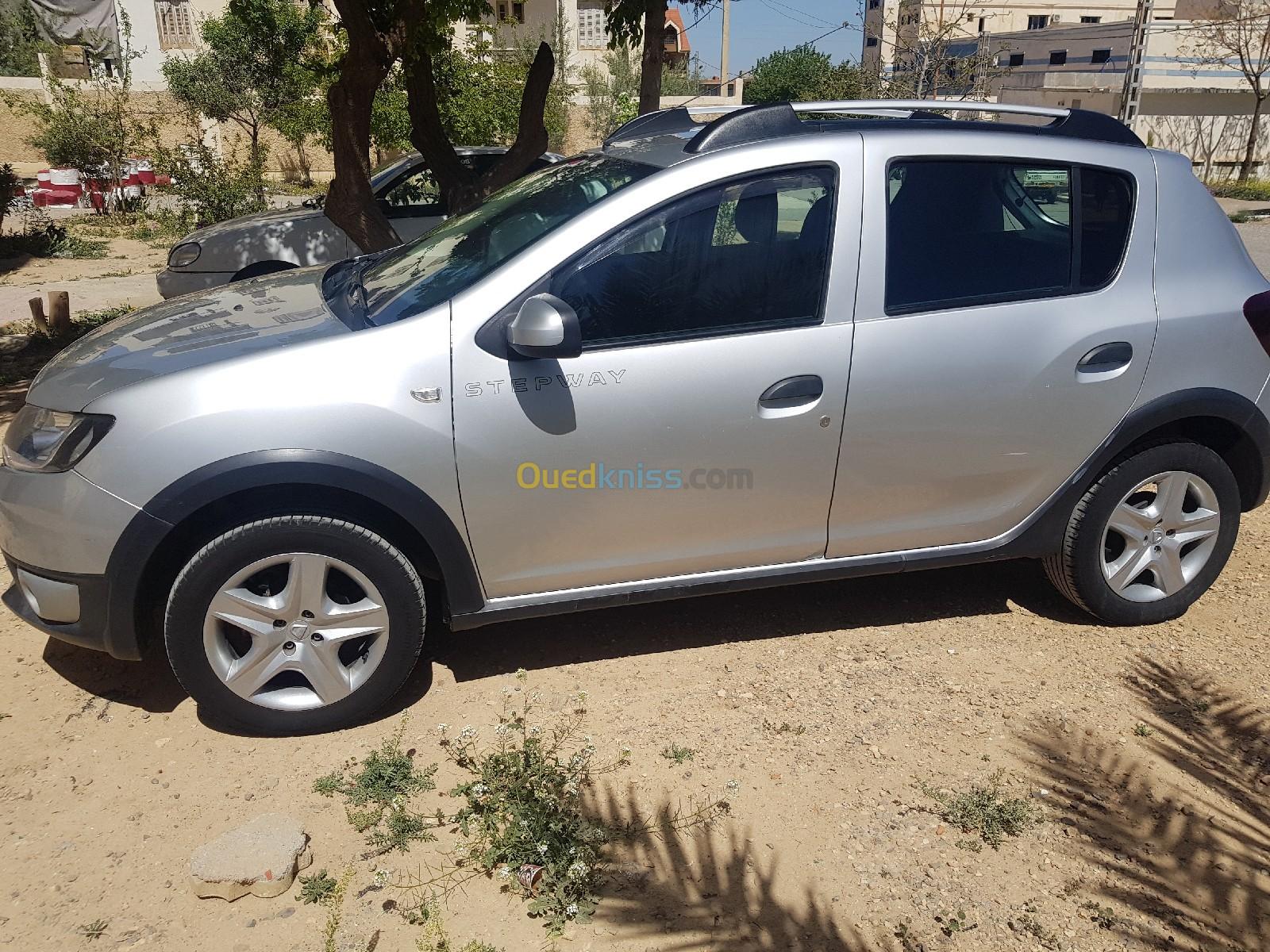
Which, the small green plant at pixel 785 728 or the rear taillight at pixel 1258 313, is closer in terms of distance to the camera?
the small green plant at pixel 785 728

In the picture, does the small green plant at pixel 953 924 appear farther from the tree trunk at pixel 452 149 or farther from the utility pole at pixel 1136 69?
the utility pole at pixel 1136 69

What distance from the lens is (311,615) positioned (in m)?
3.18

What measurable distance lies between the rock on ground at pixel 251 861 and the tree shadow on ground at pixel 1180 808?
219cm

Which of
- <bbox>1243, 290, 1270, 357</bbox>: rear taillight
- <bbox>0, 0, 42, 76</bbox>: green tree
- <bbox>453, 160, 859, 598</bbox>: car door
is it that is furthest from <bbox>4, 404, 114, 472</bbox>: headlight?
<bbox>0, 0, 42, 76</bbox>: green tree

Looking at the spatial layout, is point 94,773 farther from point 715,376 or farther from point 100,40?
point 100,40

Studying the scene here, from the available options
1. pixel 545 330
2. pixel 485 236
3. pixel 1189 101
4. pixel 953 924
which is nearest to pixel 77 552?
pixel 545 330

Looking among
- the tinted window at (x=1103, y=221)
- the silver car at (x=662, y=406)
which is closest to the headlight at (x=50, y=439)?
the silver car at (x=662, y=406)

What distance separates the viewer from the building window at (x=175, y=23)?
→ 33500 millimetres

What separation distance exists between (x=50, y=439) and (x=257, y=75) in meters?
22.4

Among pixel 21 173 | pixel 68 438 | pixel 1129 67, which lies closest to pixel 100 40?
pixel 21 173

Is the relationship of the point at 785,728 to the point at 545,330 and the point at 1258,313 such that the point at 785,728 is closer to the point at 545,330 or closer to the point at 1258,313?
the point at 545,330

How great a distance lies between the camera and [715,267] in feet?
10.9

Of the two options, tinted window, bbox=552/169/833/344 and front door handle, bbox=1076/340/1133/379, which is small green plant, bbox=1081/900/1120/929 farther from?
tinted window, bbox=552/169/833/344

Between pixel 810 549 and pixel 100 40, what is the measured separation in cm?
3833
